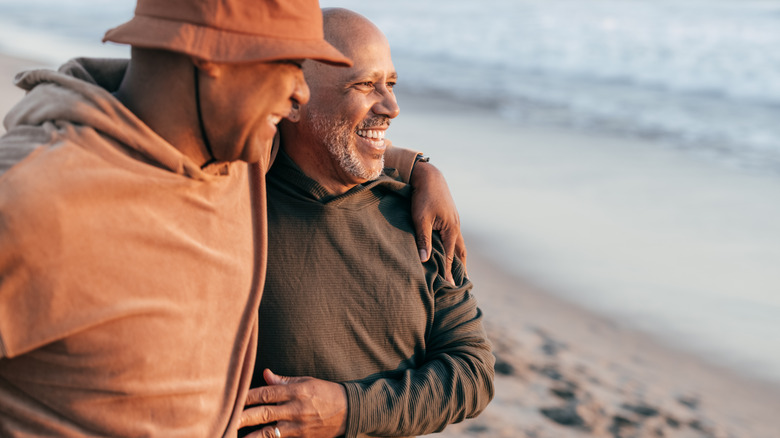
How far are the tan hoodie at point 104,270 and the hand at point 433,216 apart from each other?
842 mm

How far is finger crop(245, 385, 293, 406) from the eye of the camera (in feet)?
7.23

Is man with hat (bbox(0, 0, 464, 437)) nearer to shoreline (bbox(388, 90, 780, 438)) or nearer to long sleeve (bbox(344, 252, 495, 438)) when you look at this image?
long sleeve (bbox(344, 252, 495, 438))

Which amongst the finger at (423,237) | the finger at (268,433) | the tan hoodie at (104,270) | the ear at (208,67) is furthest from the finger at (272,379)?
the ear at (208,67)

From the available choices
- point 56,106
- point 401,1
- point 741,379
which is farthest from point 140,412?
point 401,1

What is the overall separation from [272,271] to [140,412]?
0.73m

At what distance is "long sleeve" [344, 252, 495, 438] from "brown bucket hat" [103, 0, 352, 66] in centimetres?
110

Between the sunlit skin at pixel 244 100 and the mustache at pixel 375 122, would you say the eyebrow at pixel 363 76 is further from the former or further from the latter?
the sunlit skin at pixel 244 100

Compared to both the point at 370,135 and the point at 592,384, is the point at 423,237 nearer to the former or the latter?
the point at 370,135

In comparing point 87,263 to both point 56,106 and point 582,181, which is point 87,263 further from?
point 582,181

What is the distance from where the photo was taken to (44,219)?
1.48 m

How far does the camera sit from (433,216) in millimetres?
2668

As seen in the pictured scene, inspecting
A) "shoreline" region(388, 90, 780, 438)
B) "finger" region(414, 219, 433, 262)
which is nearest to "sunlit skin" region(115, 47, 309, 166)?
"finger" region(414, 219, 433, 262)

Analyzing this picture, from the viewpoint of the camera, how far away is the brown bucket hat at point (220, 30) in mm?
1597

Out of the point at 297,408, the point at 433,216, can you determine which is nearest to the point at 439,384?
the point at 297,408
